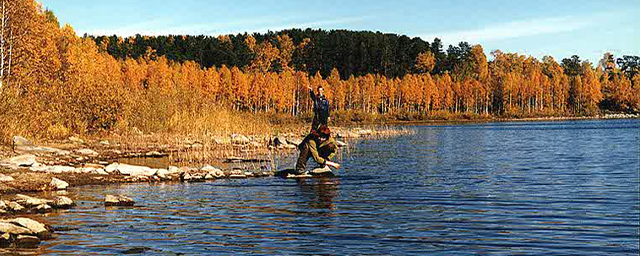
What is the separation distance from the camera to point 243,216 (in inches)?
566

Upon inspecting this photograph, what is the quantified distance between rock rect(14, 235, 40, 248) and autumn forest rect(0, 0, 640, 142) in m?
19.8

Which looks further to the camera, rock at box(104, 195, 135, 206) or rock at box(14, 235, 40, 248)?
rock at box(104, 195, 135, 206)

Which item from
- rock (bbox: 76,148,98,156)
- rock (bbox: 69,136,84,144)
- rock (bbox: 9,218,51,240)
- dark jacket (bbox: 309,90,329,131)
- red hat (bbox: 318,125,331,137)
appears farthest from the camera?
rock (bbox: 69,136,84,144)

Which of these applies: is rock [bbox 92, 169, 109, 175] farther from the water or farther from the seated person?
the seated person

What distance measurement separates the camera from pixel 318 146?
22.6m

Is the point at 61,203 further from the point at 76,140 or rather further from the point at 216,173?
the point at 76,140

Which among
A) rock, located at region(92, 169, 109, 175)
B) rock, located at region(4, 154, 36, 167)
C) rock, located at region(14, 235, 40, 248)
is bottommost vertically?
rock, located at region(14, 235, 40, 248)

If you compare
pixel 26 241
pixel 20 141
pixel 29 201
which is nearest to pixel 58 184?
pixel 29 201

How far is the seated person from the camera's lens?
22188mm

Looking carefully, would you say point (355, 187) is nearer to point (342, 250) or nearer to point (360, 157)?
point (342, 250)

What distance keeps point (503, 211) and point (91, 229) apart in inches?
353

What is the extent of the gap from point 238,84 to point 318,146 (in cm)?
10438

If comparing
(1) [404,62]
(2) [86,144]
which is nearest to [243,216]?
(2) [86,144]

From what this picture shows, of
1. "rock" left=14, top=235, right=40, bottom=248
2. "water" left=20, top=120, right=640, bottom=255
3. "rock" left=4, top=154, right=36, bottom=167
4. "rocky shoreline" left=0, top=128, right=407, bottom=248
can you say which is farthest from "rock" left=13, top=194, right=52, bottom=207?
"rock" left=4, top=154, right=36, bottom=167
